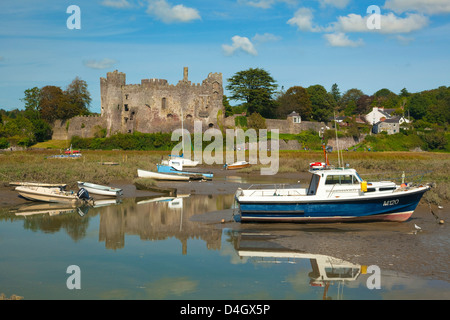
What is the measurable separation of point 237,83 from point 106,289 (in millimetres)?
54863

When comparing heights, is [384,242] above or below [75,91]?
below

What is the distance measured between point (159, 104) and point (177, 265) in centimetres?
4718

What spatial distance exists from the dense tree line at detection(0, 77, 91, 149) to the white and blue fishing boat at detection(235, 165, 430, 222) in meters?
49.1

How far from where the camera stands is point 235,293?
1027 cm

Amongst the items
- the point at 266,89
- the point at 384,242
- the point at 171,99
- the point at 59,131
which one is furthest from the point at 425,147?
the point at 384,242

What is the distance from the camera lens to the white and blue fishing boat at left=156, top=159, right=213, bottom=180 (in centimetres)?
3266

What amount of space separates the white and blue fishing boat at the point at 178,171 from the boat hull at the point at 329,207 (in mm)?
16122

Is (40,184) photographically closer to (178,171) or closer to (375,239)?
(178,171)

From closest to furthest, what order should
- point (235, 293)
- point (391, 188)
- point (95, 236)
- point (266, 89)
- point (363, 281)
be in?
point (235, 293), point (363, 281), point (95, 236), point (391, 188), point (266, 89)

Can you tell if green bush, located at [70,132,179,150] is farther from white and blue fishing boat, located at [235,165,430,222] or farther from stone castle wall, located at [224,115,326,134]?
white and blue fishing boat, located at [235,165,430,222]

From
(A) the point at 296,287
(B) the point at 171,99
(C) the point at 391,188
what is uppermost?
(B) the point at 171,99

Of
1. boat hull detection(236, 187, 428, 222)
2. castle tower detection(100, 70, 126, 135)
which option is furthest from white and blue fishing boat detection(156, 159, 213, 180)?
castle tower detection(100, 70, 126, 135)

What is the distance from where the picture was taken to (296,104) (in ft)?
233
